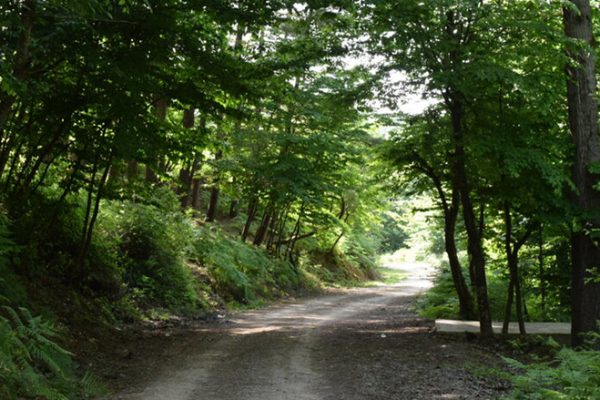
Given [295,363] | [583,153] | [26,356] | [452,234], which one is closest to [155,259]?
[295,363]

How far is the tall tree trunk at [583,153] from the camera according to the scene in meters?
9.69

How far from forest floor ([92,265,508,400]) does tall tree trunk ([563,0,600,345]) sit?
1839 millimetres

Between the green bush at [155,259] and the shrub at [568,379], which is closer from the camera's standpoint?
the shrub at [568,379]

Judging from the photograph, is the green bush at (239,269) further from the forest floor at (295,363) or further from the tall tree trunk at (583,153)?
the tall tree trunk at (583,153)

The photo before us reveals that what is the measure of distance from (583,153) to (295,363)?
619 centimetres

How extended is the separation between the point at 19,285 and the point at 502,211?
9249 mm

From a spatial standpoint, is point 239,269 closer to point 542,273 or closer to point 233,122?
point 233,122

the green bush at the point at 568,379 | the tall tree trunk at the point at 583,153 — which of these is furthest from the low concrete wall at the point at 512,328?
the green bush at the point at 568,379

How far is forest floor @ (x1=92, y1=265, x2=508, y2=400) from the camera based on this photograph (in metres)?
6.83

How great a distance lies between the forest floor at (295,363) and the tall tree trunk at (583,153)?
1.84 m

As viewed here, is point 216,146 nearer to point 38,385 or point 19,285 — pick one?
point 19,285

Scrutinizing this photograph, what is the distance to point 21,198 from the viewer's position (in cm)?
913

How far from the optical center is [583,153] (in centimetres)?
993

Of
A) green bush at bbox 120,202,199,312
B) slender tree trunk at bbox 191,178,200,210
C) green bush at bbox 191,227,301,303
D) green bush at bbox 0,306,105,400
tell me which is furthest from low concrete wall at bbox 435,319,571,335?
slender tree trunk at bbox 191,178,200,210
